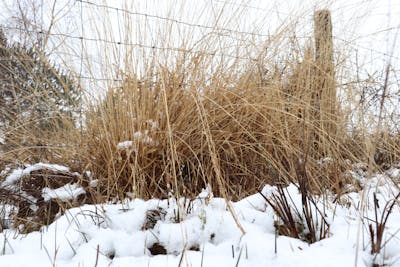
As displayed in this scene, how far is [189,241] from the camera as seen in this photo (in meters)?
0.87

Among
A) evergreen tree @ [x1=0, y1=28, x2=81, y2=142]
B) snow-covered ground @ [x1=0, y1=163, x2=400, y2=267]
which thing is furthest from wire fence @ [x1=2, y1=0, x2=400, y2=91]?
snow-covered ground @ [x1=0, y1=163, x2=400, y2=267]

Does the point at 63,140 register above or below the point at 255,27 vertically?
below

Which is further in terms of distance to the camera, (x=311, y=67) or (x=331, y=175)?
(x=311, y=67)

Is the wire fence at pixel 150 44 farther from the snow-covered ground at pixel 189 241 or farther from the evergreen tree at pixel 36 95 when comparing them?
the snow-covered ground at pixel 189 241

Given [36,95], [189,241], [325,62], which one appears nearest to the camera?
[189,241]

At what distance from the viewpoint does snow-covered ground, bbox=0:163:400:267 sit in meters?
0.76

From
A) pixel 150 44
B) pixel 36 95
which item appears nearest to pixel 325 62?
pixel 150 44

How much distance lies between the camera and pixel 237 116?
161 centimetres

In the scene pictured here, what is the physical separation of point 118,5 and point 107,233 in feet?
3.71

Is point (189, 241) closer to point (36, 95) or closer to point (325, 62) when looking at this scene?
point (36, 95)

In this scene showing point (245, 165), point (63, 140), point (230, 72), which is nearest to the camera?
point (245, 165)

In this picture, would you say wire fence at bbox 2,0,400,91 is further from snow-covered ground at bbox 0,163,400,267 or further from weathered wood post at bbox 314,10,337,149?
snow-covered ground at bbox 0,163,400,267

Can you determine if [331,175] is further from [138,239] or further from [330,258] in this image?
[138,239]

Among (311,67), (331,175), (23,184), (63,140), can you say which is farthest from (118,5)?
(331,175)
